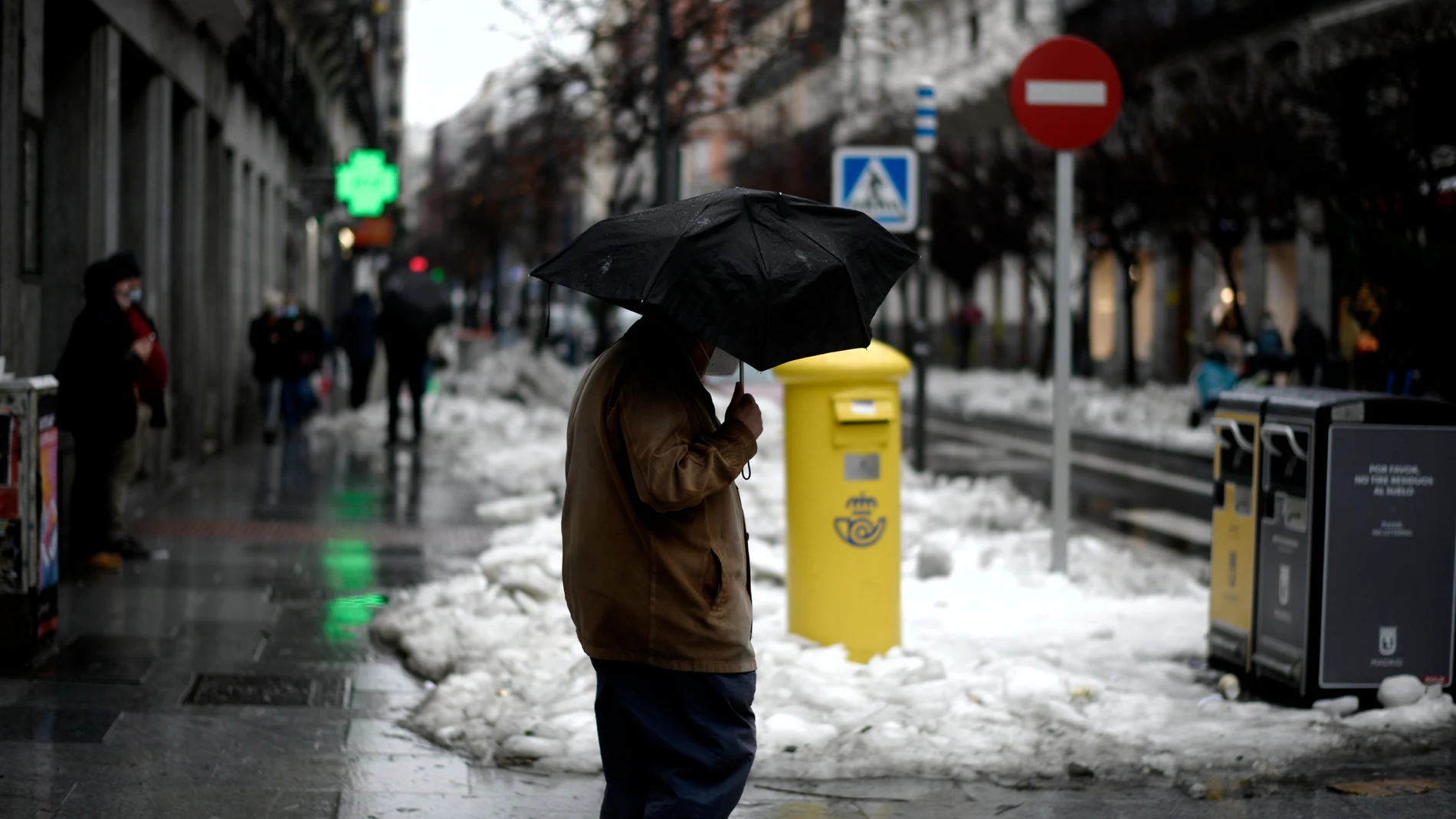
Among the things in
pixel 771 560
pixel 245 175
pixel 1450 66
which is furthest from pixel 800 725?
pixel 245 175

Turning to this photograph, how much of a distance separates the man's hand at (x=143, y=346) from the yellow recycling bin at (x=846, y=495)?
4.32 meters

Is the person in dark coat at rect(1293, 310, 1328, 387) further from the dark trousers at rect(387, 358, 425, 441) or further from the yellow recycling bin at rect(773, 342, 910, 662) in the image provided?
the yellow recycling bin at rect(773, 342, 910, 662)

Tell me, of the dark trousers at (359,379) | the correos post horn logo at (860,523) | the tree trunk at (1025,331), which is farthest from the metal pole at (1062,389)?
the tree trunk at (1025,331)

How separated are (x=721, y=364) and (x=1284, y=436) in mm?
3401

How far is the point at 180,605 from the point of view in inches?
339

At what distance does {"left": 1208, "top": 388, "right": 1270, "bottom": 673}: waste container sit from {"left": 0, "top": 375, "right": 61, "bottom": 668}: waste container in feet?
15.6

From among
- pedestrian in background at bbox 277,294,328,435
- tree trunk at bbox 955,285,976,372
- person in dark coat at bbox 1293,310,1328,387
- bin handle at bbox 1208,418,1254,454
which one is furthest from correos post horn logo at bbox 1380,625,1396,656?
tree trunk at bbox 955,285,976,372

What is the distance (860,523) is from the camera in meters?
7.06

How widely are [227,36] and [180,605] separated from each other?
35.3ft

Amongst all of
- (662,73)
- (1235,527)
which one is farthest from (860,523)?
(662,73)

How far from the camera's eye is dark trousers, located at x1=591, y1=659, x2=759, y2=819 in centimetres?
391

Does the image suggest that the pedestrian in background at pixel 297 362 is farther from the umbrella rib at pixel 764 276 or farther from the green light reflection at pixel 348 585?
the umbrella rib at pixel 764 276

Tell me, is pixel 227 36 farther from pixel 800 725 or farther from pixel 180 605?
pixel 800 725

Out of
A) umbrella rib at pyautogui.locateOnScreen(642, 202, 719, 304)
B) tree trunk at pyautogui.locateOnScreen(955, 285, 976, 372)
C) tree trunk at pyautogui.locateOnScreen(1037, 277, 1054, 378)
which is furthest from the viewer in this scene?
tree trunk at pyautogui.locateOnScreen(955, 285, 976, 372)
